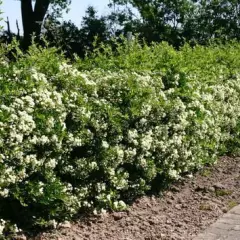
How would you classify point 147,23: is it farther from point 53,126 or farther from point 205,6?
point 53,126

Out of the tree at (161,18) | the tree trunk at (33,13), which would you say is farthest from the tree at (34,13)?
the tree at (161,18)

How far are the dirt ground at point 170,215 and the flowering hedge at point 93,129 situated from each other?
0.17m

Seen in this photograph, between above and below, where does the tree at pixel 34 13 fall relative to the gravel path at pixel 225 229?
above

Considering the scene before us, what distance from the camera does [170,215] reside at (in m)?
5.57

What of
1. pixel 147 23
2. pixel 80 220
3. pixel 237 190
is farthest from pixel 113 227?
pixel 147 23

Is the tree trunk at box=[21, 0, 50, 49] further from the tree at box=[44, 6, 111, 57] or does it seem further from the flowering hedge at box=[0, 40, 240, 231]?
the flowering hedge at box=[0, 40, 240, 231]

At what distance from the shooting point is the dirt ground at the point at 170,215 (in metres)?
4.89

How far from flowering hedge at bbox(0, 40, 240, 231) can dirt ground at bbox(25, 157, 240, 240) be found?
17 cm

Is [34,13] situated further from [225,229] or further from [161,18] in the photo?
[225,229]

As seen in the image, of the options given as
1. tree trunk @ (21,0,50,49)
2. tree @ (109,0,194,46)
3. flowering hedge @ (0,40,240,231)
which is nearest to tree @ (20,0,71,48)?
tree trunk @ (21,0,50,49)

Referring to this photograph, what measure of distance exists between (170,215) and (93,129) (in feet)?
4.44

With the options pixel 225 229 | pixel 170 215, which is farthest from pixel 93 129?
pixel 225 229

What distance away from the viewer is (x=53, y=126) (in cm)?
445

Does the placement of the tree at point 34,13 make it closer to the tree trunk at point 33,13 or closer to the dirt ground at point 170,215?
the tree trunk at point 33,13
